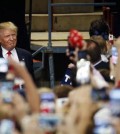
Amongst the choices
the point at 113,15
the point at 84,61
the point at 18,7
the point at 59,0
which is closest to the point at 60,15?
the point at 59,0

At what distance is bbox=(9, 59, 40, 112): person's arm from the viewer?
13.9ft

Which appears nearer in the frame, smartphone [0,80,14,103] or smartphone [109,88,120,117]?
smartphone [109,88,120,117]

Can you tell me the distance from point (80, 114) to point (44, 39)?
7.03 metres

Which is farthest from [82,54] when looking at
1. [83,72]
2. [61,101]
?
[61,101]

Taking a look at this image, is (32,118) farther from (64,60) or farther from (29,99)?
(64,60)

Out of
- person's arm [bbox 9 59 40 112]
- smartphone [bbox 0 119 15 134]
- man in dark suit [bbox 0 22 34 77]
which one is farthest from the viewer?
man in dark suit [bbox 0 22 34 77]

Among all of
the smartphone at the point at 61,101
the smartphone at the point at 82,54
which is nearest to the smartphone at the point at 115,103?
the smartphone at the point at 61,101

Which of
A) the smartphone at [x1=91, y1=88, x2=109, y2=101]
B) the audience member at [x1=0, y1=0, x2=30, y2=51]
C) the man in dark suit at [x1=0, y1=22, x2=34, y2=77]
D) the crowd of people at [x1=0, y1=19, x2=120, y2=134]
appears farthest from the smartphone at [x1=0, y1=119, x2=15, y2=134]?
the audience member at [x1=0, y1=0, x2=30, y2=51]

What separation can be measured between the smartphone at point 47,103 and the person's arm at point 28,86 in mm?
71

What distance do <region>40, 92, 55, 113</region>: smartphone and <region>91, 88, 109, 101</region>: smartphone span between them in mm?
291

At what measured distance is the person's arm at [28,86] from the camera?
4230mm

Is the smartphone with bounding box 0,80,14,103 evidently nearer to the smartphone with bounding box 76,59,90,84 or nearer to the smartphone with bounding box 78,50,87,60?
the smartphone with bounding box 76,59,90,84

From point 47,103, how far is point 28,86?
206mm

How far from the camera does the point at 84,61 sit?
568 centimetres
